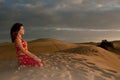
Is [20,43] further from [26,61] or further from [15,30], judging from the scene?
[26,61]

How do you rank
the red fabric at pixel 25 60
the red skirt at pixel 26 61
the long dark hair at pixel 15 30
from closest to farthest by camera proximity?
1. the long dark hair at pixel 15 30
2. the red fabric at pixel 25 60
3. the red skirt at pixel 26 61

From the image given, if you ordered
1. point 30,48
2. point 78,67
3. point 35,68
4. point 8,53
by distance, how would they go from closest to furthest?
point 35,68
point 78,67
point 8,53
point 30,48

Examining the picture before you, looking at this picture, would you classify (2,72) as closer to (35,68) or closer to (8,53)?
(35,68)

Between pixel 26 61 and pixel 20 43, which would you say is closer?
pixel 20 43

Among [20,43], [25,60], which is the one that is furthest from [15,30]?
[25,60]

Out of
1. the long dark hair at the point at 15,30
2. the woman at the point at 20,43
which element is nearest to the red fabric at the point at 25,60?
the woman at the point at 20,43

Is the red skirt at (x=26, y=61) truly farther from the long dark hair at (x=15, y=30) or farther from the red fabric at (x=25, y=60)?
the long dark hair at (x=15, y=30)

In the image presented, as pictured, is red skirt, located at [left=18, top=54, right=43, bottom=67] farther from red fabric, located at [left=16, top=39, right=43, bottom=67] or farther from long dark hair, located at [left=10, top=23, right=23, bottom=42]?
long dark hair, located at [left=10, top=23, right=23, bottom=42]

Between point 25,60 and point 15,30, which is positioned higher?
point 15,30

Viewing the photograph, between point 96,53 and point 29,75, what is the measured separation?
11702mm

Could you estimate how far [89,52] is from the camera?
24547mm

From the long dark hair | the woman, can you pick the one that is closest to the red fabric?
the woman

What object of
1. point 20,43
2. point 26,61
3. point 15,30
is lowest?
point 26,61

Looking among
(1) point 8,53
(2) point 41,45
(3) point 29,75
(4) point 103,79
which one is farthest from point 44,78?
(2) point 41,45
